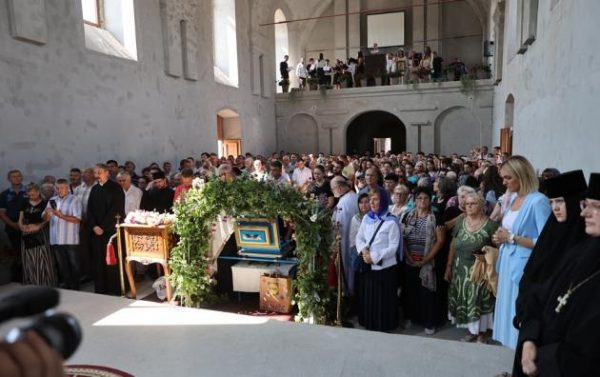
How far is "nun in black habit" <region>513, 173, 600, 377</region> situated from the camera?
6.49 feet

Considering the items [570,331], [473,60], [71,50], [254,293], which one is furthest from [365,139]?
[570,331]

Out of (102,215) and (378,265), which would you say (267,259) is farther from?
(102,215)

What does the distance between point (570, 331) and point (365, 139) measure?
86.2ft

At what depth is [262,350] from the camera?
4.31 m

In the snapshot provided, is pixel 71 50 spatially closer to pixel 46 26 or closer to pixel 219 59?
pixel 46 26

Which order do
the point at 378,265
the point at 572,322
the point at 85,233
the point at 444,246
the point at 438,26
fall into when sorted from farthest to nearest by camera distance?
1. the point at 438,26
2. the point at 85,233
3. the point at 444,246
4. the point at 378,265
5. the point at 572,322

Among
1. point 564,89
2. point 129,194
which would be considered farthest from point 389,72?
point 129,194

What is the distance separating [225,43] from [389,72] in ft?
26.5

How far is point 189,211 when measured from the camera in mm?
5723

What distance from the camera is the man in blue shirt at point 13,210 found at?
719 cm

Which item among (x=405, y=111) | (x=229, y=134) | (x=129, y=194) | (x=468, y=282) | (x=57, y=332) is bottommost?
(x=468, y=282)

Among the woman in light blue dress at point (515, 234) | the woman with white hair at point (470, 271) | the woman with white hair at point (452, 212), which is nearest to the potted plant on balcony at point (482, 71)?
the woman with white hair at point (452, 212)

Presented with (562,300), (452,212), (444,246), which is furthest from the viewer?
(452,212)

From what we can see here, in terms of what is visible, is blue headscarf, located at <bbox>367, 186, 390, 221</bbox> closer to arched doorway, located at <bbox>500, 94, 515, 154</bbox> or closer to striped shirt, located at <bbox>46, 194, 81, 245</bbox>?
striped shirt, located at <bbox>46, 194, 81, 245</bbox>
